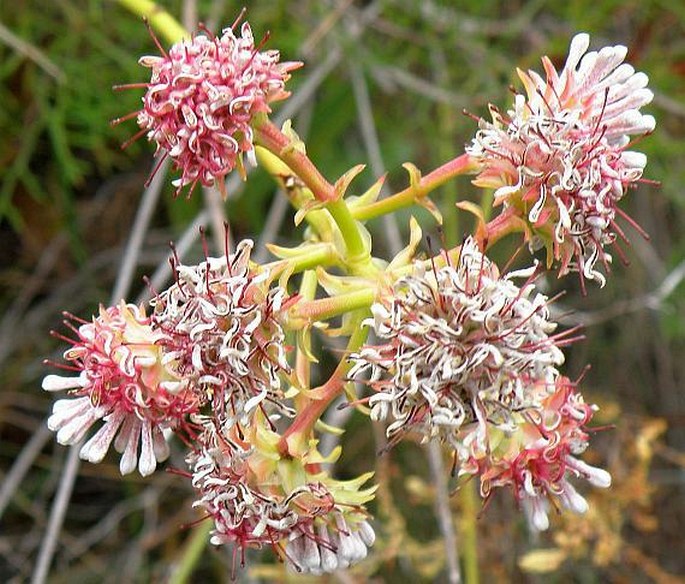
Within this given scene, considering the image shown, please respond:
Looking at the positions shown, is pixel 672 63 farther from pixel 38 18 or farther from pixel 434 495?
pixel 38 18

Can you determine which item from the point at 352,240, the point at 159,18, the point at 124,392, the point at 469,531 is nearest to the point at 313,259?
the point at 352,240

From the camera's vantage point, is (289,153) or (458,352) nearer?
(458,352)

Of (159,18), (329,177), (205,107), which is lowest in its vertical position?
(205,107)

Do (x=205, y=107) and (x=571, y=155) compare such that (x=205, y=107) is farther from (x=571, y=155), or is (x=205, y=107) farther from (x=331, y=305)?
(x=571, y=155)

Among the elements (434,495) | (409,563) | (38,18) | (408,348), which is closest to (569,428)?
(408,348)

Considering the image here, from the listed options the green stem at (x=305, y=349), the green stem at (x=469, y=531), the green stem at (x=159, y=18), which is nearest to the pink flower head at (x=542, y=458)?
the green stem at (x=305, y=349)

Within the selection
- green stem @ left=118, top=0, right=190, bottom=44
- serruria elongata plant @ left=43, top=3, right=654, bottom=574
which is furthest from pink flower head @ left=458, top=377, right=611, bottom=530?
green stem @ left=118, top=0, right=190, bottom=44
